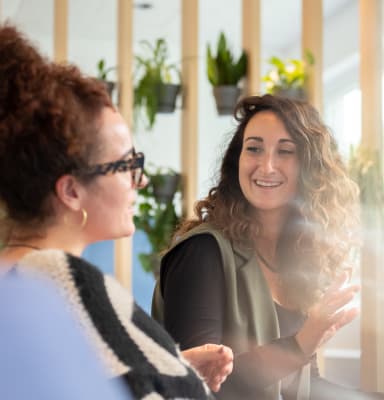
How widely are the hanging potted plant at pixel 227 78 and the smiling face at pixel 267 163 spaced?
1770 millimetres

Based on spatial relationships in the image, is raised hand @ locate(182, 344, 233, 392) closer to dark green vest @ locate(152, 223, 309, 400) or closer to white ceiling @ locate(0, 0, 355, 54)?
dark green vest @ locate(152, 223, 309, 400)

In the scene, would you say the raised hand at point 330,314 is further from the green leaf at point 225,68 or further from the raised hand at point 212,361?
the green leaf at point 225,68

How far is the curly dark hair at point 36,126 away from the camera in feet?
3.69

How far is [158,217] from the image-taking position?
4117mm

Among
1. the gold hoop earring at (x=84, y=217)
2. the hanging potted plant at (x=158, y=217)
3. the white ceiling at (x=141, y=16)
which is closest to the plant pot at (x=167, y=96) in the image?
the hanging potted plant at (x=158, y=217)

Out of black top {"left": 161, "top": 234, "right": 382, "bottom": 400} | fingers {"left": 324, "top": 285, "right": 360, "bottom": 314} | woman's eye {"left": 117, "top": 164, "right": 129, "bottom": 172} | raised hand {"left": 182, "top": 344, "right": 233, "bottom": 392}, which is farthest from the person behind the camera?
black top {"left": 161, "top": 234, "right": 382, "bottom": 400}

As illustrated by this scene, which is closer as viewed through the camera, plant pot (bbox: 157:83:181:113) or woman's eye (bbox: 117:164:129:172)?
woman's eye (bbox: 117:164:129:172)

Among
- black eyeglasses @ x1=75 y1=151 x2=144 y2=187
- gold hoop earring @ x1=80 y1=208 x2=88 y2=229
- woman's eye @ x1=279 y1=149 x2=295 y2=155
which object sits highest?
woman's eye @ x1=279 y1=149 x2=295 y2=155

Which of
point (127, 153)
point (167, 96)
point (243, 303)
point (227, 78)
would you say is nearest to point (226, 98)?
point (227, 78)

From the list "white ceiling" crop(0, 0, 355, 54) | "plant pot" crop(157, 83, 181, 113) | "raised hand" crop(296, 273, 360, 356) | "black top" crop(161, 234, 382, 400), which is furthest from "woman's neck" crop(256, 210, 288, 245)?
"white ceiling" crop(0, 0, 355, 54)

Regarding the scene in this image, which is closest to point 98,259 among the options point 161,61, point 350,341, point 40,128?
point 161,61

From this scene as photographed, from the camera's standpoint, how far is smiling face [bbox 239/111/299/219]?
2312 millimetres

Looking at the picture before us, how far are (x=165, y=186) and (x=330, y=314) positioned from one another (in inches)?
90.5

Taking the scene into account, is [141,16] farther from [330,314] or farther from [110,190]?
[110,190]
